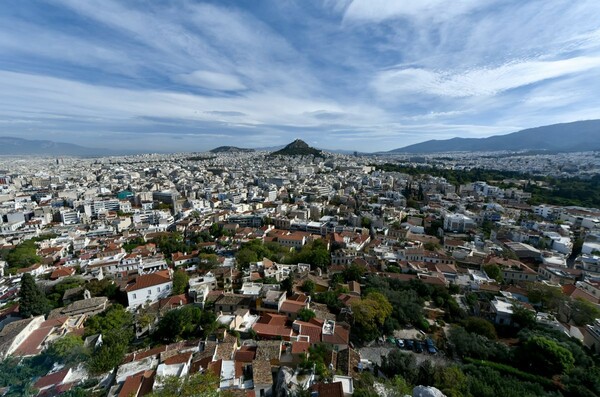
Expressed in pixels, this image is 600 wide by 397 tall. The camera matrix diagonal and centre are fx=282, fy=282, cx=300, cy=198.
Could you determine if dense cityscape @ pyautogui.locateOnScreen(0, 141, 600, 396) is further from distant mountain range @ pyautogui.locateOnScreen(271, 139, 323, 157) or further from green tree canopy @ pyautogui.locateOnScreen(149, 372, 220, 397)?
distant mountain range @ pyautogui.locateOnScreen(271, 139, 323, 157)

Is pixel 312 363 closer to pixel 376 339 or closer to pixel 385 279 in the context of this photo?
pixel 376 339

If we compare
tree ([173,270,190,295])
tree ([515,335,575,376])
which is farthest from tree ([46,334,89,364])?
tree ([515,335,575,376])

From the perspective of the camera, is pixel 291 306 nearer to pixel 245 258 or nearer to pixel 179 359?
pixel 179 359

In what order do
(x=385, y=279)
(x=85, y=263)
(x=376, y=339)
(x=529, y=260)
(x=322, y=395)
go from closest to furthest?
1. (x=322, y=395)
2. (x=376, y=339)
3. (x=385, y=279)
4. (x=85, y=263)
5. (x=529, y=260)

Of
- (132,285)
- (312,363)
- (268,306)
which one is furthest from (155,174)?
(312,363)

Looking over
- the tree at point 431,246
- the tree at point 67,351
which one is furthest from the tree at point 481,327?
the tree at point 67,351

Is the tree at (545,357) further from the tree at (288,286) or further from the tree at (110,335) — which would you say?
the tree at (110,335)
